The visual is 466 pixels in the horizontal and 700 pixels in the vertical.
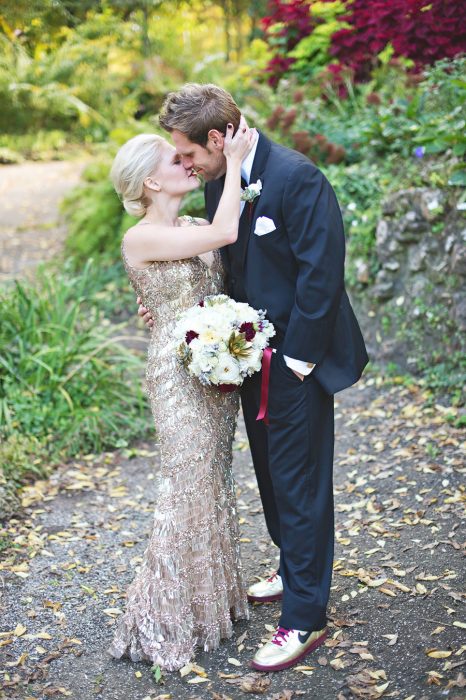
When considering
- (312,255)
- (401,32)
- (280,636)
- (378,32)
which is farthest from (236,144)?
(378,32)

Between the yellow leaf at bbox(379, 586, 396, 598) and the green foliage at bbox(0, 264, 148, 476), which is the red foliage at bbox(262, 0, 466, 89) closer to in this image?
the green foliage at bbox(0, 264, 148, 476)

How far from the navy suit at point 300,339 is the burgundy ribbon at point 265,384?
0.08 feet

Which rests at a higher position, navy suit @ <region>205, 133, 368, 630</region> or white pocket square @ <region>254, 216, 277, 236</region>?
white pocket square @ <region>254, 216, 277, 236</region>

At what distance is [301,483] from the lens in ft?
10.0

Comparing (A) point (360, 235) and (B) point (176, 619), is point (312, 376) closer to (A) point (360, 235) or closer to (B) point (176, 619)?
(B) point (176, 619)

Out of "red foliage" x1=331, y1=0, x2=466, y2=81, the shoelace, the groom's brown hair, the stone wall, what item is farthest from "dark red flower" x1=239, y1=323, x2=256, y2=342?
"red foliage" x1=331, y1=0, x2=466, y2=81

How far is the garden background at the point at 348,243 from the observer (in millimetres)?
5309

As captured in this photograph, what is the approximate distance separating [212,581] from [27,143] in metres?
13.4

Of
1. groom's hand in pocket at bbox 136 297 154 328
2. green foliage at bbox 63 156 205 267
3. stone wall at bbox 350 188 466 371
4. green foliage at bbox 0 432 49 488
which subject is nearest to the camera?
groom's hand in pocket at bbox 136 297 154 328

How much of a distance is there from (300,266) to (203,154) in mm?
564

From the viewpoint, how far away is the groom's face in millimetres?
2924

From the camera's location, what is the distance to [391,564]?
3752 mm

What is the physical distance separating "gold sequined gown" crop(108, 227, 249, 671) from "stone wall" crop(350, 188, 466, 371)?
2508mm

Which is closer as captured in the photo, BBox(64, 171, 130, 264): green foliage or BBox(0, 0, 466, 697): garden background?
BBox(0, 0, 466, 697): garden background
